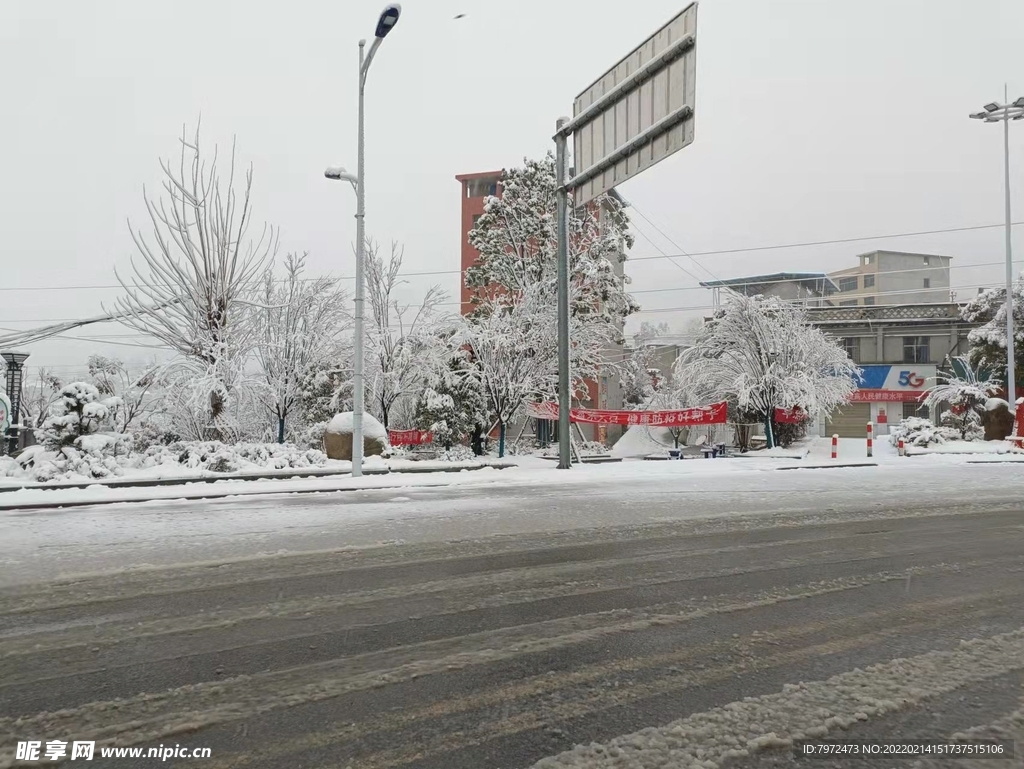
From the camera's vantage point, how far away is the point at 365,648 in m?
3.66

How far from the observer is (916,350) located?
45750 mm

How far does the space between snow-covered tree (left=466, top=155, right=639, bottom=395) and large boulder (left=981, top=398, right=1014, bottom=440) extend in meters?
13.6

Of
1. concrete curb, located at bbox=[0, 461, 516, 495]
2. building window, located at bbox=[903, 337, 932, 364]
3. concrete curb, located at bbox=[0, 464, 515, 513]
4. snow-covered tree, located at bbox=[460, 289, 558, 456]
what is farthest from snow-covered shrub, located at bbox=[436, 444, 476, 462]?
building window, located at bbox=[903, 337, 932, 364]

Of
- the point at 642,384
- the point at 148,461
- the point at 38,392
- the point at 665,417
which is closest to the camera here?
the point at 148,461

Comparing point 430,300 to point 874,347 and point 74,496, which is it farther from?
point 874,347

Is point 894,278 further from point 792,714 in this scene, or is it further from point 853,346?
point 792,714

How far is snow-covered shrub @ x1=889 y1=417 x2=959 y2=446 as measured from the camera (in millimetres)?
23297

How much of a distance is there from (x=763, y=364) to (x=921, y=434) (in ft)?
18.7

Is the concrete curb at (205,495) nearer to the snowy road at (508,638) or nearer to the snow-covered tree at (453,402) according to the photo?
the snowy road at (508,638)

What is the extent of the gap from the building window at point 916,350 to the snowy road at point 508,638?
43.7 m

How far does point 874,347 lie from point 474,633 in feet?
162

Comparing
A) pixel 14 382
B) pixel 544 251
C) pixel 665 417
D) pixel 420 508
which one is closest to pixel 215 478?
pixel 420 508

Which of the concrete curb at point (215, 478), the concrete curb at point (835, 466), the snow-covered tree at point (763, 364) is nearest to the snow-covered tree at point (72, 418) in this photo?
the concrete curb at point (215, 478)

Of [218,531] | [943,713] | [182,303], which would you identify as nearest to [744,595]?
[943,713]
